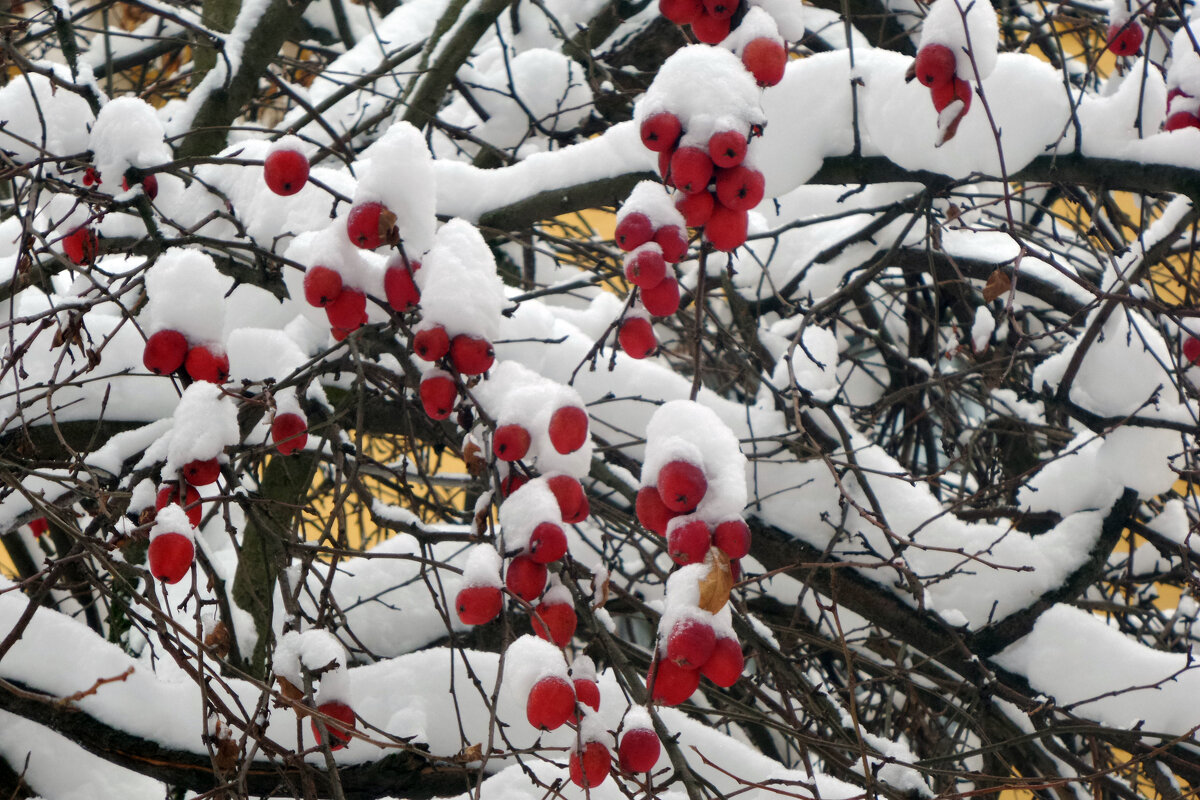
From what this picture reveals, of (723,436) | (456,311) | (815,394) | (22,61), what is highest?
(815,394)

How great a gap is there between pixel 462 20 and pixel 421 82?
0.19m

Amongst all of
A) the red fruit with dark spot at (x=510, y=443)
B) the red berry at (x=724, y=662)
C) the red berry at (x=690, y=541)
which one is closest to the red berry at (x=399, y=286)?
the red fruit with dark spot at (x=510, y=443)

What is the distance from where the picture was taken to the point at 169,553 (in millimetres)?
1309

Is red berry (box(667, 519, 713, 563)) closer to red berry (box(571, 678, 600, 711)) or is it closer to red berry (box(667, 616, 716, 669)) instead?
red berry (box(667, 616, 716, 669))

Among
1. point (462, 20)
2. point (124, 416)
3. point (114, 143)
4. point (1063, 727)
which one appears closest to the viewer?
point (114, 143)

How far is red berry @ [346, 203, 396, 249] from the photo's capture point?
1366 millimetres

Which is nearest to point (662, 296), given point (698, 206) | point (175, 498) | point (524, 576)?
point (698, 206)

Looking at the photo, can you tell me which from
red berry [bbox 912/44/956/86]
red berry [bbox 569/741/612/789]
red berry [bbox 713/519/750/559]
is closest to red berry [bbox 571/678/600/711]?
red berry [bbox 569/741/612/789]

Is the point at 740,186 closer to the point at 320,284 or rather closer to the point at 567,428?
the point at 567,428

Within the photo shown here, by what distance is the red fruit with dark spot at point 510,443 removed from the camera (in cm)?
127

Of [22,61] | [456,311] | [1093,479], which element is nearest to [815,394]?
[1093,479]

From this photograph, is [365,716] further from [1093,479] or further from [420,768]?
[1093,479]

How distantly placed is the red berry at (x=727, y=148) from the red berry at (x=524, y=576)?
570mm

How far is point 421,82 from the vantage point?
264 centimetres
